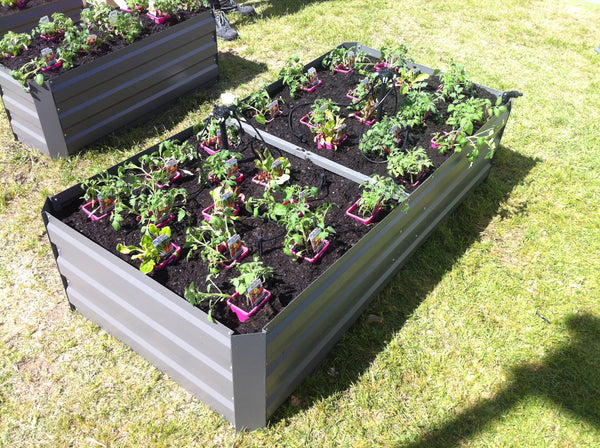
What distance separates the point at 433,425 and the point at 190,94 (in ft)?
13.0

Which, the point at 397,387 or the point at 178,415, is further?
the point at 397,387

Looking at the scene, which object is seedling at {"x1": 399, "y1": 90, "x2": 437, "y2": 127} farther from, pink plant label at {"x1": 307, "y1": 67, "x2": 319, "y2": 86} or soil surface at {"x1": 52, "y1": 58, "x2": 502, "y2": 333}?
pink plant label at {"x1": 307, "y1": 67, "x2": 319, "y2": 86}

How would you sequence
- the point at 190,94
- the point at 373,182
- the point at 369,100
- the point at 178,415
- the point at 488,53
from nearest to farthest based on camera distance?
the point at 178,415 → the point at 373,182 → the point at 369,100 → the point at 190,94 → the point at 488,53

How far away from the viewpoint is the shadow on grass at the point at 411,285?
2.99 metres

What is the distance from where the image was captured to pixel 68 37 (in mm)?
4395

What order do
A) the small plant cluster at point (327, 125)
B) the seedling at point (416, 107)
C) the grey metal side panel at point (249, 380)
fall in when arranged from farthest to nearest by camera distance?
the seedling at point (416, 107)
the small plant cluster at point (327, 125)
the grey metal side panel at point (249, 380)

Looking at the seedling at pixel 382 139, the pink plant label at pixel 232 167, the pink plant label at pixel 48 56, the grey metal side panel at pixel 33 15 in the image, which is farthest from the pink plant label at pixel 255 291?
the grey metal side panel at pixel 33 15

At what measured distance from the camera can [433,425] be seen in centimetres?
280

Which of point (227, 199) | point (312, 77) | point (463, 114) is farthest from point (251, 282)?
point (312, 77)

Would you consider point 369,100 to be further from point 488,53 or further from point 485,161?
point 488,53

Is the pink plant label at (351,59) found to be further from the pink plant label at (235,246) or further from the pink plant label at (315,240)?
the pink plant label at (235,246)

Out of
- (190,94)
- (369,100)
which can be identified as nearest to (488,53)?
(369,100)

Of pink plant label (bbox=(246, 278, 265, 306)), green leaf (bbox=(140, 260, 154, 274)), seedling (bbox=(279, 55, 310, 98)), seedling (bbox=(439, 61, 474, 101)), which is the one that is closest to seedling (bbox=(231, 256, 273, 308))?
pink plant label (bbox=(246, 278, 265, 306))

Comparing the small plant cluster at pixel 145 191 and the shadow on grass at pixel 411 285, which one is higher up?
the small plant cluster at pixel 145 191
